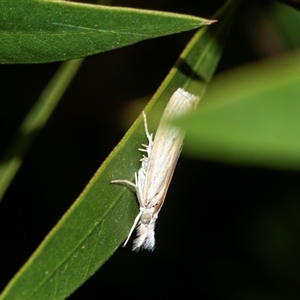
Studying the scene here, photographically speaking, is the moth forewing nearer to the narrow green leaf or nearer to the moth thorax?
the moth thorax

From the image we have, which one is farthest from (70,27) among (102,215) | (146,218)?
(146,218)

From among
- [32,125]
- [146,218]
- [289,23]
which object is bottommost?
[146,218]

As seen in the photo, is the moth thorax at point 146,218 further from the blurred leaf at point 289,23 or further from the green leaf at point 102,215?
the blurred leaf at point 289,23

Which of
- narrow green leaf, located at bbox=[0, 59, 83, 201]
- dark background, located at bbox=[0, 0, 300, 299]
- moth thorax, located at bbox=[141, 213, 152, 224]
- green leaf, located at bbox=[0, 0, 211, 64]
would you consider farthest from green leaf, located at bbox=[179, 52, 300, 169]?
dark background, located at bbox=[0, 0, 300, 299]

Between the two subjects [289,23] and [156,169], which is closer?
[156,169]

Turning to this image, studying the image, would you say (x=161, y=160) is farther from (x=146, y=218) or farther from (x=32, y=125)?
(x=32, y=125)

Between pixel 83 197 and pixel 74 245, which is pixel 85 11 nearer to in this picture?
pixel 83 197

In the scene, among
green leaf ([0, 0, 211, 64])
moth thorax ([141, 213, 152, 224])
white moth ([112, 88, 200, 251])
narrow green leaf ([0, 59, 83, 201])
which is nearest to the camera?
green leaf ([0, 0, 211, 64])
